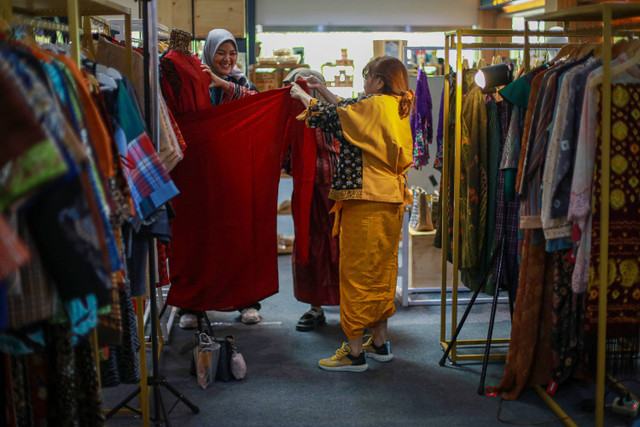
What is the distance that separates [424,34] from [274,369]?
6.59 metres

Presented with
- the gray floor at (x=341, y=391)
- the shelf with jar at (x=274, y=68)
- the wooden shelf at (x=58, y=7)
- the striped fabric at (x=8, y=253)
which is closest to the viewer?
the striped fabric at (x=8, y=253)

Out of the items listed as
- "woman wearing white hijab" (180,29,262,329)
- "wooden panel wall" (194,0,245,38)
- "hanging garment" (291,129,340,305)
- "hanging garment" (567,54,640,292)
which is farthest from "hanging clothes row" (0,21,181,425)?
"wooden panel wall" (194,0,245,38)

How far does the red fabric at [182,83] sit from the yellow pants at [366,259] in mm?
883

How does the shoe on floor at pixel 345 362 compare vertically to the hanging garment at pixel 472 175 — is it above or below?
below

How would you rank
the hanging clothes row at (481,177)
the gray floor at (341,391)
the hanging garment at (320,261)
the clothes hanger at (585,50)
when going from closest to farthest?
the clothes hanger at (585,50) → the gray floor at (341,391) → the hanging clothes row at (481,177) → the hanging garment at (320,261)

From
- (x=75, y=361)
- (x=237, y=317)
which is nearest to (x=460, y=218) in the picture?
(x=237, y=317)

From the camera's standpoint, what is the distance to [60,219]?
4.46ft

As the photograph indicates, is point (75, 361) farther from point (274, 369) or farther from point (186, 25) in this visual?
point (186, 25)

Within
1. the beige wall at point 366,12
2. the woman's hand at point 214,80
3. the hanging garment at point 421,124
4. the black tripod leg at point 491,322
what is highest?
the beige wall at point 366,12

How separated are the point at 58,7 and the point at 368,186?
162 centimetres

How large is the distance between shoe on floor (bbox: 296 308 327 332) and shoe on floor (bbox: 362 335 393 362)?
555mm

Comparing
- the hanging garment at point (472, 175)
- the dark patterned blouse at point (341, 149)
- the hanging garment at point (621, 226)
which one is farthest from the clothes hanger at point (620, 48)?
the dark patterned blouse at point (341, 149)

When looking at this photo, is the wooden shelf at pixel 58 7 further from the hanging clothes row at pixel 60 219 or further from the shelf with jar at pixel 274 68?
the shelf with jar at pixel 274 68

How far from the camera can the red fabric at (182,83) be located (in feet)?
10.4
